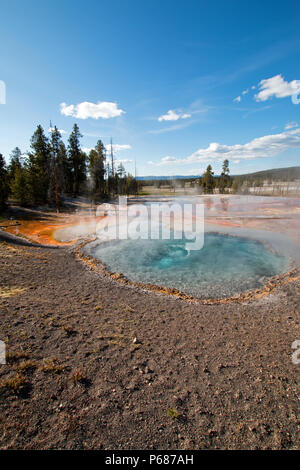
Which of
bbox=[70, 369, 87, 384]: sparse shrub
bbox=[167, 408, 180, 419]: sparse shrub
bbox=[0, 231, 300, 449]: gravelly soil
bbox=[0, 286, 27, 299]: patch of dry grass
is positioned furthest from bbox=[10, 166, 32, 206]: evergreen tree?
bbox=[167, 408, 180, 419]: sparse shrub

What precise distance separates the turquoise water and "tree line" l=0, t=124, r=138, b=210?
2478cm

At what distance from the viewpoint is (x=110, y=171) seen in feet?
241

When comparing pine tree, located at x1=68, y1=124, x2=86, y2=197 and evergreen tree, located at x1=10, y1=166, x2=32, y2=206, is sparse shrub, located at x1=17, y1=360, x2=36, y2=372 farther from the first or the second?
pine tree, located at x1=68, y1=124, x2=86, y2=197

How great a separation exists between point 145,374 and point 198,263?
10.8 m

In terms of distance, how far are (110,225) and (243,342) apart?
79.2 feet

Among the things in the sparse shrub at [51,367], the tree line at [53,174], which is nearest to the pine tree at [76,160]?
the tree line at [53,174]

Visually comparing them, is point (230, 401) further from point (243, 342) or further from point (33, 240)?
point (33, 240)

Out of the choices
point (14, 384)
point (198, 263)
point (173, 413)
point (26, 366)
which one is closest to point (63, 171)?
point (198, 263)

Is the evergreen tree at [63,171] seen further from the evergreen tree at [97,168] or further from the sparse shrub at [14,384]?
the sparse shrub at [14,384]

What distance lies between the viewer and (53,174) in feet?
130

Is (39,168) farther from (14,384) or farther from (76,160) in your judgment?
(14,384)
